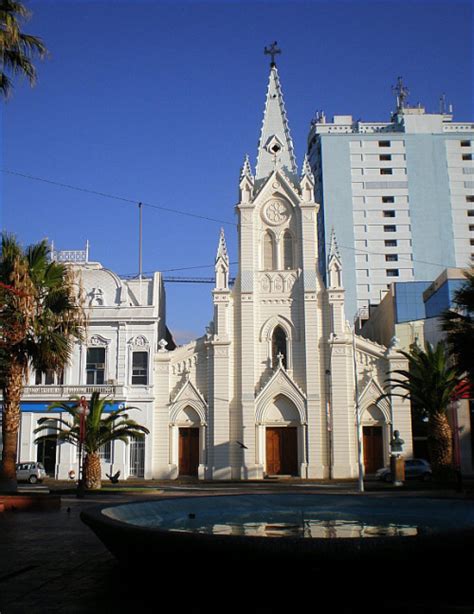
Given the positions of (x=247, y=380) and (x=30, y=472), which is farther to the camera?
(x=247, y=380)

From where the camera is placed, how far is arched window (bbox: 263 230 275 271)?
44.7 m

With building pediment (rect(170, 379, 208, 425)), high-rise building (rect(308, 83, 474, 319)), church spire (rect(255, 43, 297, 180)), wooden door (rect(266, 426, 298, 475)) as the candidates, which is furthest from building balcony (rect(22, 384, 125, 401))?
high-rise building (rect(308, 83, 474, 319))

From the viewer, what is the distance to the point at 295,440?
41.6 meters

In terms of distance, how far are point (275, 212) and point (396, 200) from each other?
1696 inches

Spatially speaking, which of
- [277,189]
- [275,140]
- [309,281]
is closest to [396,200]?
[275,140]

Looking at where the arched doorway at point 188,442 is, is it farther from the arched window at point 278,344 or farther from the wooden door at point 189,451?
the arched window at point 278,344

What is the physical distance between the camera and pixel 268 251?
148 feet

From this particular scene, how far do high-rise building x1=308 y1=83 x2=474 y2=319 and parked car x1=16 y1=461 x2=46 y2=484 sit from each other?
50916 millimetres

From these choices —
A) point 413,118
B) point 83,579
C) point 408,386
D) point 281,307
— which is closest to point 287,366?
point 281,307

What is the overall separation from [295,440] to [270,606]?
35.1 m

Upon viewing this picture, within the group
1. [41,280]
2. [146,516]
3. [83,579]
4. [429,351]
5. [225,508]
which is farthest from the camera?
[429,351]

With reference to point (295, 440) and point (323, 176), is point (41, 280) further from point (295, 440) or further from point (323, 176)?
point (323, 176)

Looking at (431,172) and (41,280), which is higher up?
(431,172)

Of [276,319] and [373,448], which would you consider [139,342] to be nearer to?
[276,319]
